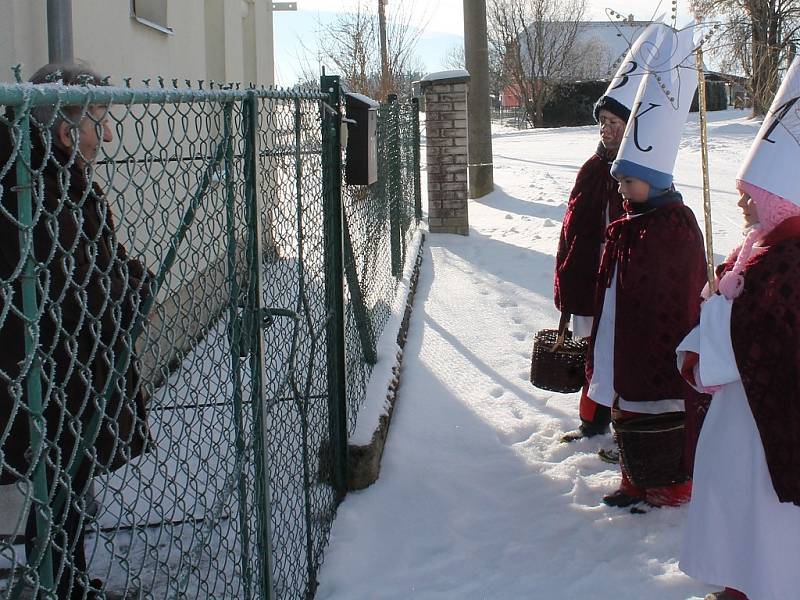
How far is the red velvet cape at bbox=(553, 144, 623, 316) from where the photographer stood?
13.8 feet

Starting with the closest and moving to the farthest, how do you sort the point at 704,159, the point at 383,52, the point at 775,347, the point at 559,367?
the point at 775,347 < the point at 704,159 < the point at 559,367 < the point at 383,52

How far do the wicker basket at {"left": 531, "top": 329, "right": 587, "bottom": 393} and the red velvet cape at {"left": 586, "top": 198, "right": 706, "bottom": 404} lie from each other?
0.70 metres

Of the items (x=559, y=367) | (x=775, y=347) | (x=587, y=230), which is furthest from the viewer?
(x=559, y=367)

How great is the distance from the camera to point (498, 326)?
6.73 m

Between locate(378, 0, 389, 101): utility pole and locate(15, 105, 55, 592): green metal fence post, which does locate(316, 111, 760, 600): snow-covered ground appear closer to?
locate(15, 105, 55, 592): green metal fence post

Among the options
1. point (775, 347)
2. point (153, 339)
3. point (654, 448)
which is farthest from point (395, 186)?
point (775, 347)

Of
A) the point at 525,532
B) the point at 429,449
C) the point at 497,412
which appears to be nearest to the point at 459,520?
the point at 525,532

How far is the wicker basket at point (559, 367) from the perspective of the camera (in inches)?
170

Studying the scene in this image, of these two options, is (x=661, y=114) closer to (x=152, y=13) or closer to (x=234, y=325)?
(x=234, y=325)

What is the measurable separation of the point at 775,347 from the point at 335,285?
1719mm

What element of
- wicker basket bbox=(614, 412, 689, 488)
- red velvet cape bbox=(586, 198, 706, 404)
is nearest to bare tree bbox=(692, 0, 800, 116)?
red velvet cape bbox=(586, 198, 706, 404)

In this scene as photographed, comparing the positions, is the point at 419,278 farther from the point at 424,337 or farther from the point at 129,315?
the point at 129,315

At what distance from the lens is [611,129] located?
406cm

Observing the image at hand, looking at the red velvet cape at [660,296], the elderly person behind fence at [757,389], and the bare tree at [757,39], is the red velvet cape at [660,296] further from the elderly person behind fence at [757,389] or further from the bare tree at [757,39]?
the bare tree at [757,39]
